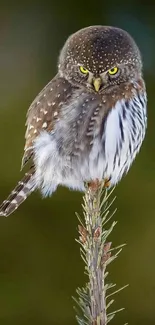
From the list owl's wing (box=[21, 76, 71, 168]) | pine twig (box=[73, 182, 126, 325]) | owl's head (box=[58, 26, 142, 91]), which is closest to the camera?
pine twig (box=[73, 182, 126, 325])

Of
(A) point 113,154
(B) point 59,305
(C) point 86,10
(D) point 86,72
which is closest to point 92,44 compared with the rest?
(D) point 86,72

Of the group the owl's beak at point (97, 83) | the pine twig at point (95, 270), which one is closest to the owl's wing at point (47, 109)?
the owl's beak at point (97, 83)

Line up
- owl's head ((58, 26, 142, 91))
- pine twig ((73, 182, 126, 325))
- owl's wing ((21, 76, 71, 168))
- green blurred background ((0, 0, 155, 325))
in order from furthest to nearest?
1. green blurred background ((0, 0, 155, 325))
2. owl's wing ((21, 76, 71, 168))
3. owl's head ((58, 26, 142, 91))
4. pine twig ((73, 182, 126, 325))

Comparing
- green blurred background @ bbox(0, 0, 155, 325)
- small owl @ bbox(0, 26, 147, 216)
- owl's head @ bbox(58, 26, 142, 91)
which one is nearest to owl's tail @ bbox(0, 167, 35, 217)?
small owl @ bbox(0, 26, 147, 216)

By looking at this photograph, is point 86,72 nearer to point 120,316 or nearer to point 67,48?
point 67,48

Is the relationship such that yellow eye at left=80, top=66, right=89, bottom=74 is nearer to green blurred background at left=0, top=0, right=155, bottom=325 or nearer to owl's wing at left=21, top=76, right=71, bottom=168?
owl's wing at left=21, top=76, right=71, bottom=168

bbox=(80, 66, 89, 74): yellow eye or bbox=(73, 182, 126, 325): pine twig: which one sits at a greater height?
bbox=(80, 66, 89, 74): yellow eye

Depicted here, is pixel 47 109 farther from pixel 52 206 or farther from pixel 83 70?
pixel 52 206

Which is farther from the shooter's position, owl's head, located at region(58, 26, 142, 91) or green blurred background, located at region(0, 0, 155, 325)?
green blurred background, located at region(0, 0, 155, 325)

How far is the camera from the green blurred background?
255 cm

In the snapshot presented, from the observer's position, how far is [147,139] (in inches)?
102

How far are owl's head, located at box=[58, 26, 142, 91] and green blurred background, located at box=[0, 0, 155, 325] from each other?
1117 millimetres

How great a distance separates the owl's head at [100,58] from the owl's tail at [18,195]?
0.27 m

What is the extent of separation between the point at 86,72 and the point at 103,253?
456 mm
